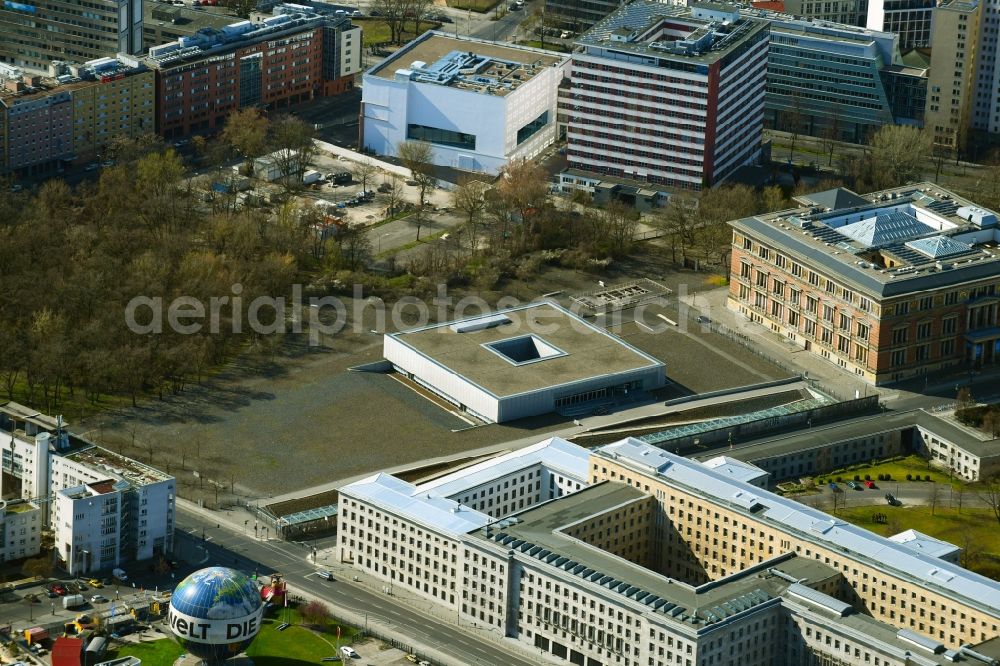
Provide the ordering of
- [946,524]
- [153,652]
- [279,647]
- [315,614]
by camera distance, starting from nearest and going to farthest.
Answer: [153,652] < [279,647] < [315,614] < [946,524]

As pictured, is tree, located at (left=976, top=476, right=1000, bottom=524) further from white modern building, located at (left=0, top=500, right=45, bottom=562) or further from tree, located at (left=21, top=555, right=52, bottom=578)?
white modern building, located at (left=0, top=500, right=45, bottom=562)

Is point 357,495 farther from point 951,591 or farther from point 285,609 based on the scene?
point 951,591

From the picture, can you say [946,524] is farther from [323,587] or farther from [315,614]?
[315,614]

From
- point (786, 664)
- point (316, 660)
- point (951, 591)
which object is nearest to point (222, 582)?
point (316, 660)

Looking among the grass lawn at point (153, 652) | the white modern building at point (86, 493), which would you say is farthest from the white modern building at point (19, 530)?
the grass lawn at point (153, 652)

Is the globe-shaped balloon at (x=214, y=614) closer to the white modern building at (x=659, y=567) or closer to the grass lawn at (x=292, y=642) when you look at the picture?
the grass lawn at (x=292, y=642)

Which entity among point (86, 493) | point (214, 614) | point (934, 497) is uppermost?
point (86, 493)

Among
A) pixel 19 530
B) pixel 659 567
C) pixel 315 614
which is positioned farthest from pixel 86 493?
pixel 659 567
